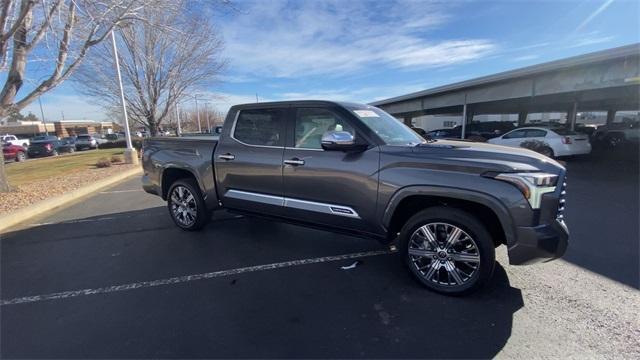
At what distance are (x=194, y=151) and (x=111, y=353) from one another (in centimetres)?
306

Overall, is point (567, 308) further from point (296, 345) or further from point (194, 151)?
point (194, 151)

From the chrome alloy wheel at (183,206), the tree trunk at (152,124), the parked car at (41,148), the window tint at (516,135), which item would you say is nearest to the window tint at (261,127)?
the chrome alloy wheel at (183,206)

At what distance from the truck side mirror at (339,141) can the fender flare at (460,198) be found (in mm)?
676

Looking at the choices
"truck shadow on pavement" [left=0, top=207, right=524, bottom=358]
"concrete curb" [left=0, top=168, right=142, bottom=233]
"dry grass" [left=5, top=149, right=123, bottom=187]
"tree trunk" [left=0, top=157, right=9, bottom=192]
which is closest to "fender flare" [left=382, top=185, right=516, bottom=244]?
"truck shadow on pavement" [left=0, top=207, right=524, bottom=358]

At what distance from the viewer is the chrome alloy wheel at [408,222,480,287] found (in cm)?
317

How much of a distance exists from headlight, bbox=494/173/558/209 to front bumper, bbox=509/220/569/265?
220mm

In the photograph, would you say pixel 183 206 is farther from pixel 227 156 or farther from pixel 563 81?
pixel 563 81

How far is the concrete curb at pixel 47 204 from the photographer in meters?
6.22

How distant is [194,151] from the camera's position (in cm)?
504

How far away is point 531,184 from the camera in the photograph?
285 centimetres

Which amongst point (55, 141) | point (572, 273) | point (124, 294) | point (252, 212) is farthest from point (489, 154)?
point (55, 141)

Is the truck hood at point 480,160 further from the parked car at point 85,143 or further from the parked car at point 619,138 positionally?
the parked car at point 85,143

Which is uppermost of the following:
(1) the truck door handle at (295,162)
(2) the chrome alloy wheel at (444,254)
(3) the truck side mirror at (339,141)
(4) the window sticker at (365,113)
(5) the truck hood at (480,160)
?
(4) the window sticker at (365,113)

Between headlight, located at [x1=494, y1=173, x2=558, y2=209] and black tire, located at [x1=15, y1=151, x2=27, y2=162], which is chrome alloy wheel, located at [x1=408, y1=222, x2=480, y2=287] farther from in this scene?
black tire, located at [x1=15, y1=151, x2=27, y2=162]
